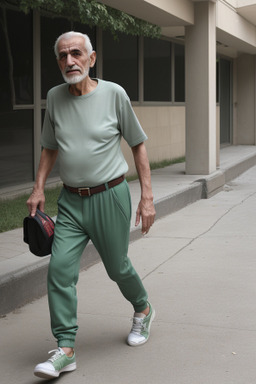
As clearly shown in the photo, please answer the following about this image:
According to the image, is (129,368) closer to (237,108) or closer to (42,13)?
(42,13)

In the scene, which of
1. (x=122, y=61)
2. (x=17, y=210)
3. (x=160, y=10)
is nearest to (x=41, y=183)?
(x=17, y=210)

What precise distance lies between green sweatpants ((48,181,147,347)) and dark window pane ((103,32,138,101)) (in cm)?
1041

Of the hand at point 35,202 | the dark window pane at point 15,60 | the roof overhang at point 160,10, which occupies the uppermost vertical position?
the roof overhang at point 160,10

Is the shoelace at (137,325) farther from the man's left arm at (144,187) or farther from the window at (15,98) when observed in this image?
the window at (15,98)

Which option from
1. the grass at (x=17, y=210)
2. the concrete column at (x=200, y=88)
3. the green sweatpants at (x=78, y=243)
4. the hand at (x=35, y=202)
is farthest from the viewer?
the concrete column at (x=200, y=88)

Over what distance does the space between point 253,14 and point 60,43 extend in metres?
14.6

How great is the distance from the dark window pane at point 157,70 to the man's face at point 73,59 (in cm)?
1280

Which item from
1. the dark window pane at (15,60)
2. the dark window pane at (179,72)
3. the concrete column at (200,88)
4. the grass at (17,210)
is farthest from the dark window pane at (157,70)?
the grass at (17,210)

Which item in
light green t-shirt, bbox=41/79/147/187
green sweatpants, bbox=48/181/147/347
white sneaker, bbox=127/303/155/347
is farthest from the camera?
white sneaker, bbox=127/303/155/347

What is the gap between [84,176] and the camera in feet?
14.9

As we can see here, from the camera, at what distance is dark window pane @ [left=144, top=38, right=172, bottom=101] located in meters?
17.4

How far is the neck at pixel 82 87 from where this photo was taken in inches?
180

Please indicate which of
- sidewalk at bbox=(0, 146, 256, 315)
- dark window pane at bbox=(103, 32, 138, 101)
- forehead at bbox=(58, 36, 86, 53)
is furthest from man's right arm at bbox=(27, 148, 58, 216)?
dark window pane at bbox=(103, 32, 138, 101)

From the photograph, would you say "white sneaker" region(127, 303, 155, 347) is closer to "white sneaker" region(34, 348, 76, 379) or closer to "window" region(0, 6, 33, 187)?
"white sneaker" region(34, 348, 76, 379)
